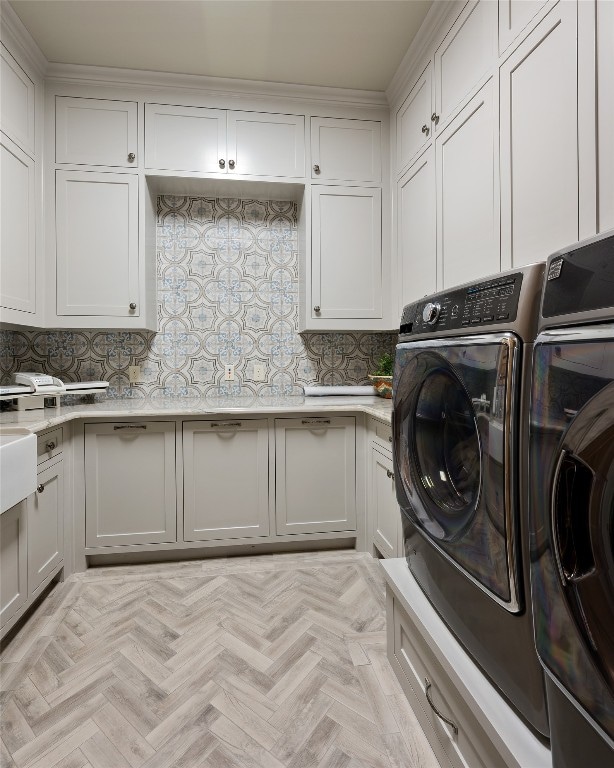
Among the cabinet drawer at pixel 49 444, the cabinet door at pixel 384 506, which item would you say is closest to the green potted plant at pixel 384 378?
the cabinet door at pixel 384 506

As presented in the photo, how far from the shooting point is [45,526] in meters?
2.04

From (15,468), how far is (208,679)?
0.95m

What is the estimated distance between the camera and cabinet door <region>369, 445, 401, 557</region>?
6.93ft

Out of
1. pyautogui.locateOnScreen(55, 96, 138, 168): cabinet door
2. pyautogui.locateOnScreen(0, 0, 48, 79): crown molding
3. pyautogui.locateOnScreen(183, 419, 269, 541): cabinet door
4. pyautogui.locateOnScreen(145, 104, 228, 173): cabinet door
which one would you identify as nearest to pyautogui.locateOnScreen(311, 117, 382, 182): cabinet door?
pyautogui.locateOnScreen(145, 104, 228, 173): cabinet door

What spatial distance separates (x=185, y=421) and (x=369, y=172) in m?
1.93

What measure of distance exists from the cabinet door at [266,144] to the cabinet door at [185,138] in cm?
7

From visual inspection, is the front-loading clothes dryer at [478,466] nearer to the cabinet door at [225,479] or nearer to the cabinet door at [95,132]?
the cabinet door at [225,479]

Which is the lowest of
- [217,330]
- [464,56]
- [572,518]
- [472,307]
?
[572,518]

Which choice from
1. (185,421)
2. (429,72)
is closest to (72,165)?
(185,421)

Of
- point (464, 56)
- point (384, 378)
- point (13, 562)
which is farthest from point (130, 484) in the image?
point (464, 56)

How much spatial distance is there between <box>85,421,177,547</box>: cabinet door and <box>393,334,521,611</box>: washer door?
4.67ft

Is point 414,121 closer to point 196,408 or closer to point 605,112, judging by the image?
point 605,112

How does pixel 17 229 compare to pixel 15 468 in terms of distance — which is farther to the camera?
pixel 17 229

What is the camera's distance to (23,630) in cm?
181
